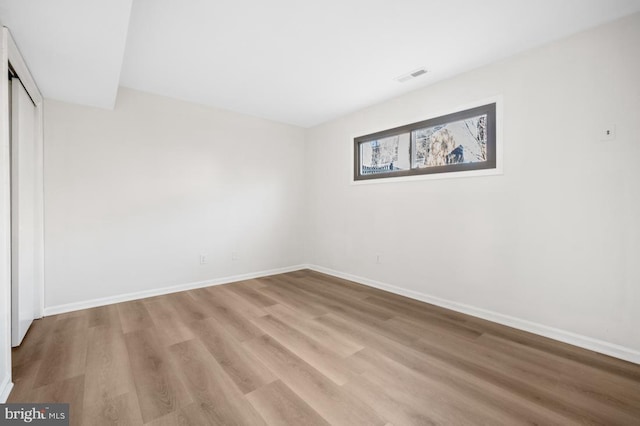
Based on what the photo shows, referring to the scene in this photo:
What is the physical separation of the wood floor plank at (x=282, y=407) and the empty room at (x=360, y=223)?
1cm

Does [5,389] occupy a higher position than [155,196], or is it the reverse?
[155,196]

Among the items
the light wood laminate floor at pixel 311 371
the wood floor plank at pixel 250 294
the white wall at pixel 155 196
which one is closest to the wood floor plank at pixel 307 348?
the light wood laminate floor at pixel 311 371

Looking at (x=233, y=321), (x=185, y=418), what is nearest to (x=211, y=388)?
(x=185, y=418)

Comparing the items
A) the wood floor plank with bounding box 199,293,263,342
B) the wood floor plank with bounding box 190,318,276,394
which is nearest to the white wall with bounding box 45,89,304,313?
the wood floor plank with bounding box 199,293,263,342

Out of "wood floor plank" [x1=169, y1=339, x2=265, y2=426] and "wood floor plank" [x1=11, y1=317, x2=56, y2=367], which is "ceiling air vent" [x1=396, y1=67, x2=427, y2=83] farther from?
"wood floor plank" [x1=11, y1=317, x2=56, y2=367]

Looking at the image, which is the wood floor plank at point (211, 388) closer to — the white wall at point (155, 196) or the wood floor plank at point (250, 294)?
the wood floor plank at point (250, 294)

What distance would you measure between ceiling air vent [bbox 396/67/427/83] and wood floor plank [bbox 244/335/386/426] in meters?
2.97

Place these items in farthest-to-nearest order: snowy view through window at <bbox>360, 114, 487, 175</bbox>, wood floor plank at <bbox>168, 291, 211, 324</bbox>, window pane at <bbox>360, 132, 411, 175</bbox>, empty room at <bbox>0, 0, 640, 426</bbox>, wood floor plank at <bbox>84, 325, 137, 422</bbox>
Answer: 1. window pane at <bbox>360, 132, 411, 175</bbox>
2. snowy view through window at <bbox>360, 114, 487, 175</bbox>
3. wood floor plank at <bbox>168, 291, 211, 324</bbox>
4. empty room at <bbox>0, 0, 640, 426</bbox>
5. wood floor plank at <bbox>84, 325, 137, 422</bbox>

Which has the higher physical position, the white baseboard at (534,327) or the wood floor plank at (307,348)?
the white baseboard at (534,327)

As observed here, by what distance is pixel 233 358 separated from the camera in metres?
2.05

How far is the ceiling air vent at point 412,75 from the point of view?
2.86 m

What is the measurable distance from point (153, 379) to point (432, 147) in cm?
345

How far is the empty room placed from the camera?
66.1 inches

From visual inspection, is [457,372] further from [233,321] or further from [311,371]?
[233,321]
